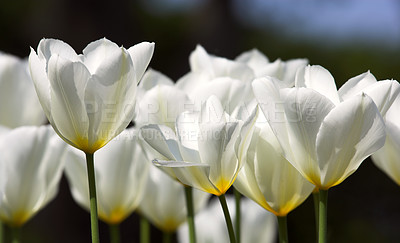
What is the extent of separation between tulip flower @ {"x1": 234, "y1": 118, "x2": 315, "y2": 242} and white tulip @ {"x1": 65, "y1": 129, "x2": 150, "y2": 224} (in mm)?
212

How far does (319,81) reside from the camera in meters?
0.47

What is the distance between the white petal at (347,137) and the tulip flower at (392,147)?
0.08 meters

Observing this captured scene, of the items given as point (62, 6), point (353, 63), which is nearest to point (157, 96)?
point (62, 6)

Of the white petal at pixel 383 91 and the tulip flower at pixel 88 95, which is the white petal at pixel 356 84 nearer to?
the white petal at pixel 383 91

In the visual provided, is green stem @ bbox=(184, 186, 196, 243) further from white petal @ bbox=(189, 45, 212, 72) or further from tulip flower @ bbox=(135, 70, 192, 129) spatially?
white petal @ bbox=(189, 45, 212, 72)

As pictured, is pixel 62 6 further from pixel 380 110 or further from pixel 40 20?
pixel 380 110

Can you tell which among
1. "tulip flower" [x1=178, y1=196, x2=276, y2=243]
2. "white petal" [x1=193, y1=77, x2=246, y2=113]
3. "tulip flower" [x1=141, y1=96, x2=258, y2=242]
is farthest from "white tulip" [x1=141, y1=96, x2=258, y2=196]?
"tulip flower" [x1=178, y1=196, x2=276, y2=243]

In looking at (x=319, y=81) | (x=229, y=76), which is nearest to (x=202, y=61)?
(x=229, y=76)

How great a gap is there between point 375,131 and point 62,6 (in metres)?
2.36

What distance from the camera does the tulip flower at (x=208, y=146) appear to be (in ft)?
1.45

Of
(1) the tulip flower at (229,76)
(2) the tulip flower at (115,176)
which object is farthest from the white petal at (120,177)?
(1) the tulip flower at (229,76)

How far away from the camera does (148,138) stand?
1.52 ft

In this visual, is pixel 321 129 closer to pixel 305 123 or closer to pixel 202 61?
pixel 305 123

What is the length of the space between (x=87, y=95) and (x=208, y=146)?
3.7 inches
